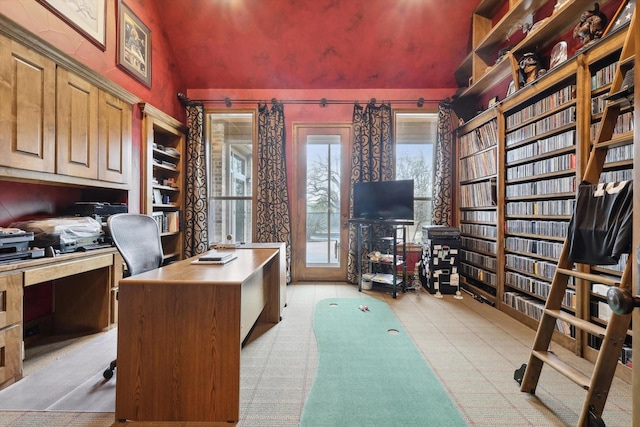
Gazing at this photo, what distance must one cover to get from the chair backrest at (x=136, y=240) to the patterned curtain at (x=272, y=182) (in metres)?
1.95

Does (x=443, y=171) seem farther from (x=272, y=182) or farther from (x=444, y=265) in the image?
(x=272, y=182)

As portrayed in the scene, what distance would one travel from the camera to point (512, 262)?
9.02 ft

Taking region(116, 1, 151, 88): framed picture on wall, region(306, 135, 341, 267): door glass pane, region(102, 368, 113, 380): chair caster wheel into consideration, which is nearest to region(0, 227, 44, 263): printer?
region(102, 368, 113, 380): chair caster wheel

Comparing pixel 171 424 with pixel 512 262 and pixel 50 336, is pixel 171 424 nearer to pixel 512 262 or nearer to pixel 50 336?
pixel 50 336

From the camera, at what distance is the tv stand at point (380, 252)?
3.42 metres

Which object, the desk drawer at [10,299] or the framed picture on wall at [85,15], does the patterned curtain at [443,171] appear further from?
the desk drawer at [10,299]

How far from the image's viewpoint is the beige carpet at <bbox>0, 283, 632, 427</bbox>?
1412 millimetres

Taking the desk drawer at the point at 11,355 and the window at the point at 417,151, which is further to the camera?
the window at the point at 417,151

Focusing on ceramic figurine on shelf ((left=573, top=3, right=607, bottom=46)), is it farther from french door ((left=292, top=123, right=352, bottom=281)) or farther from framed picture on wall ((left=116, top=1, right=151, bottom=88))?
framed picture on wall ((left=116, top=1, right=151, bottom=88))

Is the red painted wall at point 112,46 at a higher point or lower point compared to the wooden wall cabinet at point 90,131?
higher

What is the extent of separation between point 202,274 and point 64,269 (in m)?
1.30

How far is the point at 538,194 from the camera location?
244 centimetres

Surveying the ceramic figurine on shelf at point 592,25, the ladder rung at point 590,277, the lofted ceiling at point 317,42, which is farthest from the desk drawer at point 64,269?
the ceramic figurine on shelf at point 592,25

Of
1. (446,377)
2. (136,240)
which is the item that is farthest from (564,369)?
(136,240)
